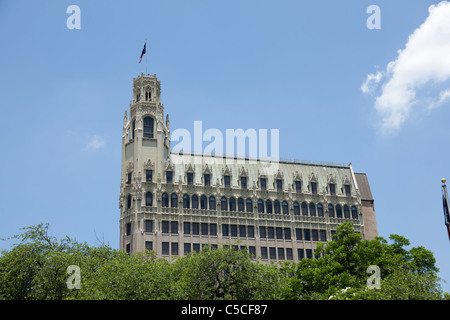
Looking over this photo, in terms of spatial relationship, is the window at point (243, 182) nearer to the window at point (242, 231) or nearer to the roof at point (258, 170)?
the roof at point (258, 170)

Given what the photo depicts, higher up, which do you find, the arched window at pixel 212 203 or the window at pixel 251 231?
the arched window at pixel 212 203

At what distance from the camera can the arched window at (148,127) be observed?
101 meters

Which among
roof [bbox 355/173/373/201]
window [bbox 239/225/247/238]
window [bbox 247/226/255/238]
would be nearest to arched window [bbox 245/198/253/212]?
window [bbox 247/226/255/238]

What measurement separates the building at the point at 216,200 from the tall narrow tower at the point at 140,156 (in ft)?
0.51

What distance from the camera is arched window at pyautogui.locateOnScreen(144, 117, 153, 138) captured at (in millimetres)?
100812

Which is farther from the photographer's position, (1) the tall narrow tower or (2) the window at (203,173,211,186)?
(2) the window at (203,173,211,186)

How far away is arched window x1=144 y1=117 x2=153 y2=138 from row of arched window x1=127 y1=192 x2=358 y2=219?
34.6 feet

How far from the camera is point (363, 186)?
363 feet

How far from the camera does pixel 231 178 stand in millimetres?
101438

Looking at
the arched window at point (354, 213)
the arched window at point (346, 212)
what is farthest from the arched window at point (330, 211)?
the arched window at point (354, 213)

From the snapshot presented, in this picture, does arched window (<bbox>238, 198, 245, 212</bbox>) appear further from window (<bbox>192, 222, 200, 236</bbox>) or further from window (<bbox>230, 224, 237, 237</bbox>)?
window (<bbox>192, 222, 200, 236</bbox>)

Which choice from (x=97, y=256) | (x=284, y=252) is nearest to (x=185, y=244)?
(x=284, y=252)
